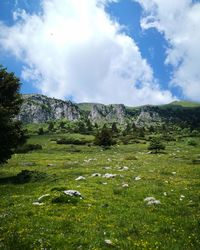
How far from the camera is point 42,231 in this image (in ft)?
58.1

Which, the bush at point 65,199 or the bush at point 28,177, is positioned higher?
the bush at point 65,199

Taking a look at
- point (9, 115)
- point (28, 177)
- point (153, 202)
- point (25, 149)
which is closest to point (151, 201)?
point (153, 202)

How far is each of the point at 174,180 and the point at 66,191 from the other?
12.2m

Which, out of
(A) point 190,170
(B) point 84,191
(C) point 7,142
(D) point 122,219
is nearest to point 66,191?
(B) point 84,191

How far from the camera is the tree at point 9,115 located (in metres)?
38.9

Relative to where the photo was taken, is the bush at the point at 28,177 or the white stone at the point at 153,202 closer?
the white stone at the point at 153,202

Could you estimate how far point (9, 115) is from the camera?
40000mm

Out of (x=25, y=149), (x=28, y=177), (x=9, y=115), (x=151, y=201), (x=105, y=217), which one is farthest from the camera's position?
(x=25, y=149)

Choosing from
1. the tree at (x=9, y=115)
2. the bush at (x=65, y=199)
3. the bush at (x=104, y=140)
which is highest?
the tree at (x=9, y=115)

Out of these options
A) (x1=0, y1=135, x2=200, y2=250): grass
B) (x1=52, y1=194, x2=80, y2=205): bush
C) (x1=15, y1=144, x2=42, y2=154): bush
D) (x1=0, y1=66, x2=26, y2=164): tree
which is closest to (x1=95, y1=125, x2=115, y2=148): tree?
(x1=15, y1=144, x2=42, y2=154): bush

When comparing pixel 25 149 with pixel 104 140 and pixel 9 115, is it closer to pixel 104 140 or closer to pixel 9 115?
pixel 104 140

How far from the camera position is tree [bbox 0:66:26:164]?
38875 mm

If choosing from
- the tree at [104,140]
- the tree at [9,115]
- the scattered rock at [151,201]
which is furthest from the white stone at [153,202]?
the tree at [104,140]

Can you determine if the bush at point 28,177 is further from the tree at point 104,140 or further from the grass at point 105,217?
the tree at point 104,140
